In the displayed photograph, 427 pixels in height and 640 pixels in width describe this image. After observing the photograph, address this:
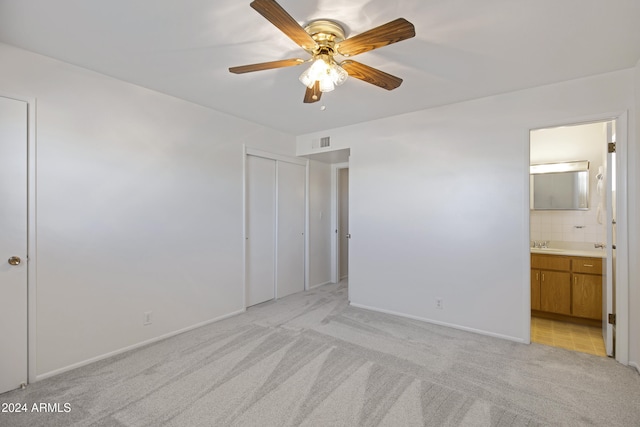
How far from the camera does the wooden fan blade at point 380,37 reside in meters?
1.44

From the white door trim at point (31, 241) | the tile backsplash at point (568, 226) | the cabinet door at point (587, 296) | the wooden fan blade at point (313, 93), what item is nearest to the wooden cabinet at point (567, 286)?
the cabinet door at point (587, 296)

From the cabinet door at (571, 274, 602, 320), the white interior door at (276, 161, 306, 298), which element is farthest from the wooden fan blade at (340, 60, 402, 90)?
the cabinet door at (571, 274, 602, 320)

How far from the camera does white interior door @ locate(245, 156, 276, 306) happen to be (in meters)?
3.95

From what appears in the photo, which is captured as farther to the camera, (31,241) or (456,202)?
(456,202)

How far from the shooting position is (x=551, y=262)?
11.4ft

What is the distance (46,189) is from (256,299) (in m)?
2.52

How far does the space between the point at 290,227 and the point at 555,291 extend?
135 inches

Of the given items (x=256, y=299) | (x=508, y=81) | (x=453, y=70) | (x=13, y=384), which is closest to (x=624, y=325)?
(x=508, y=81)

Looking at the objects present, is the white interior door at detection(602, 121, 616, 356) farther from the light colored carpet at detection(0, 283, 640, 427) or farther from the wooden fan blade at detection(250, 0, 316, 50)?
the wooden fan blade at detection(250, 0, 316, 50)

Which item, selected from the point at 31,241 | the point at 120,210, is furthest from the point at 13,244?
the point at 120,210

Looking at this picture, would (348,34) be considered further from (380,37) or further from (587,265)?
(587,265)

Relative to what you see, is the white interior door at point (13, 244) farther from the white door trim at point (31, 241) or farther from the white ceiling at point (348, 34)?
the white ceiling at point (348, 34)

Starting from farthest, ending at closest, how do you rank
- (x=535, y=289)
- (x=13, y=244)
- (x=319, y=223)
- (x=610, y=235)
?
(x=319, y=223)
(x=535, y=289)
(x=610, y=235)
(x=13, y=244)

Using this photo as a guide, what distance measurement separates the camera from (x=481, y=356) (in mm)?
2590
